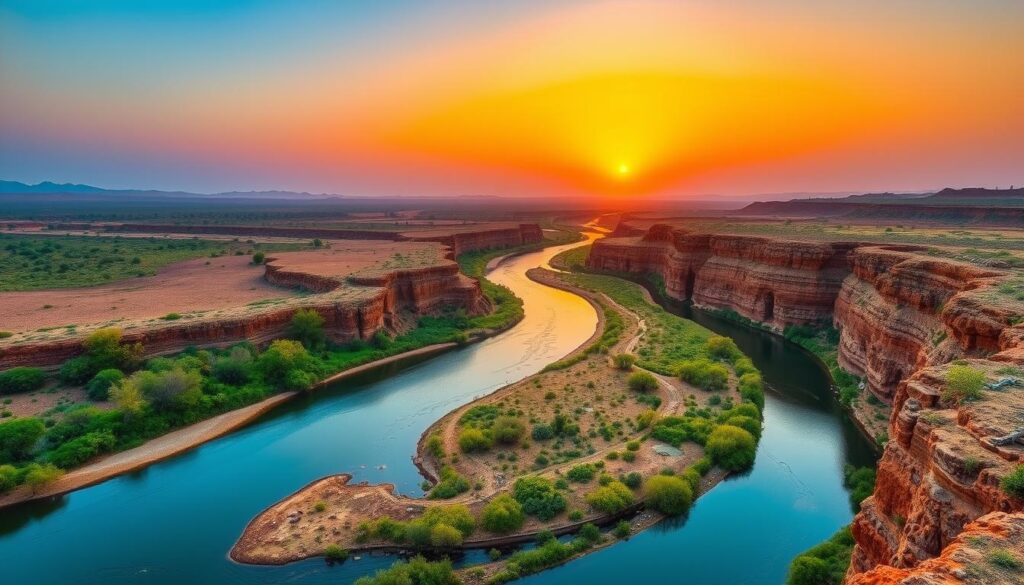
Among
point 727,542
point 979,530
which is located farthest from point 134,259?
point 979,530

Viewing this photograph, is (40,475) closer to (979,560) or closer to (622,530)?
(622,530)

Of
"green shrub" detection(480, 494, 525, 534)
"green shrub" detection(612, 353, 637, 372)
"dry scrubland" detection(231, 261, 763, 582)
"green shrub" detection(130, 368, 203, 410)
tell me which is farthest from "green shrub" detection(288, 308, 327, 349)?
"green shrub" detection(480, 494, 525, 534)

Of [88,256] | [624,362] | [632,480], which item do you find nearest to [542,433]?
[632,480]

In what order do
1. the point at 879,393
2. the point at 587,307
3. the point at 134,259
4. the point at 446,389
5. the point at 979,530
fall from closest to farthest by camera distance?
the point at 979,530, the point at 879,393, the point at 446,389, the point at 587,307, the point at 134,259

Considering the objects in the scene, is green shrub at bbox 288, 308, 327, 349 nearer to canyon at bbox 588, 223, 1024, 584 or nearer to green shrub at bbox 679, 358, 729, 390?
green shrub at bbox 679, 358, 729, 390

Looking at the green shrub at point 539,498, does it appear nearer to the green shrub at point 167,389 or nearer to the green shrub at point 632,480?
the green shrub at point 632,480

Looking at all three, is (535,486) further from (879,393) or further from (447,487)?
(879,393)

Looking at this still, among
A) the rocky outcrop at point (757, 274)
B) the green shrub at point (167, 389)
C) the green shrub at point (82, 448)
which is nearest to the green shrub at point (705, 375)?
the rocky outcrop at point (757, 274)
